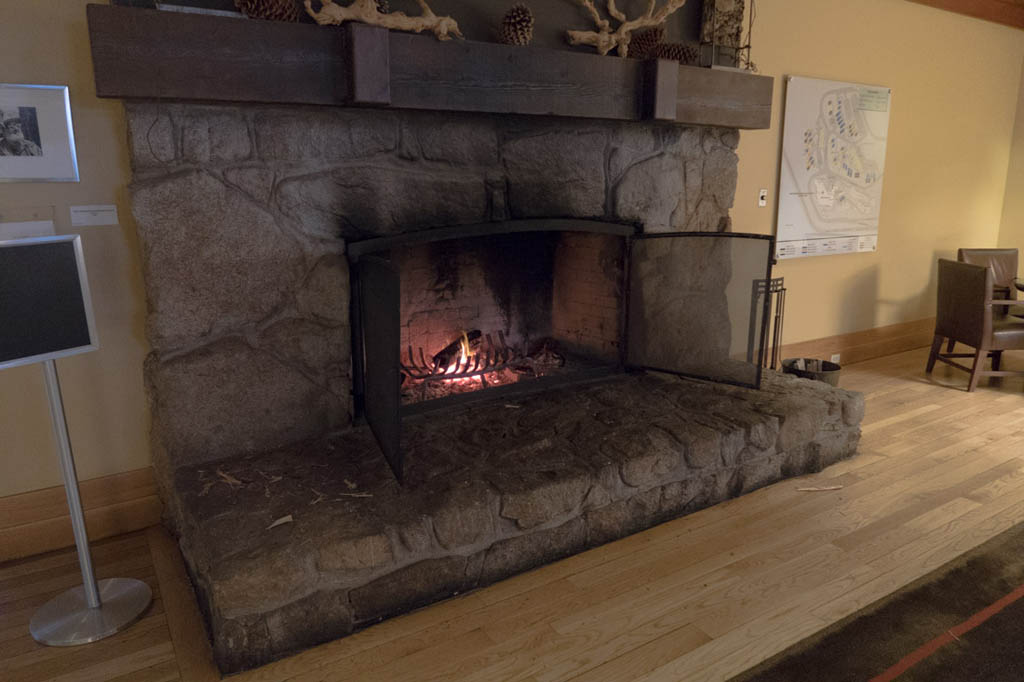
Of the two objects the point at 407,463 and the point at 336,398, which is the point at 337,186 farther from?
the point at 407,463

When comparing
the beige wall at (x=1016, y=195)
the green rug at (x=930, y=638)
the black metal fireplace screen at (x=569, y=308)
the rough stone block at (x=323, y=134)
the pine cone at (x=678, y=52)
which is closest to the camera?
the green rug at (x=930, y=638)

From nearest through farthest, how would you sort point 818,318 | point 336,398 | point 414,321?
point 336,398
point 414,321
point 818,318

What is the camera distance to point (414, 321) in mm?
2771

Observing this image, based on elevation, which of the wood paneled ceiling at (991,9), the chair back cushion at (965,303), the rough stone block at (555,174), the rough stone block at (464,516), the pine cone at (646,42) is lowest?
the rough stone block at (464,516)

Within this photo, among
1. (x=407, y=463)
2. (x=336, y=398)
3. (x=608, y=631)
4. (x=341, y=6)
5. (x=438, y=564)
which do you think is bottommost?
(x=608, y=631)

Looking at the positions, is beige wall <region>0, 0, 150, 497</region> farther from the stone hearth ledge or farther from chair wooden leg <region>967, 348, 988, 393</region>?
chair wooden leg <region>967, 348, 988, 393</region>

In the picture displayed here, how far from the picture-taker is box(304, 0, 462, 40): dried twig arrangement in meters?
1.94

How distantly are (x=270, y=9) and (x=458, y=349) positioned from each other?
1.46 metres

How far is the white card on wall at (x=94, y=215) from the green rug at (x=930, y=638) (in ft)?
7.46

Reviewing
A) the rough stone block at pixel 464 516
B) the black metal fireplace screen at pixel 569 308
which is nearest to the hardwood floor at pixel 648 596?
the rough stone block at pixel 464 516

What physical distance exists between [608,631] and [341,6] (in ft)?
6.60

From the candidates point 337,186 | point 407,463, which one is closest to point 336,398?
point 407,463

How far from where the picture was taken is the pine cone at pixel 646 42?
8.68ft

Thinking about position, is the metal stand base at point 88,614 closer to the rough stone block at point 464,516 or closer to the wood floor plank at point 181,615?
the wood floor plank at point 181,615
